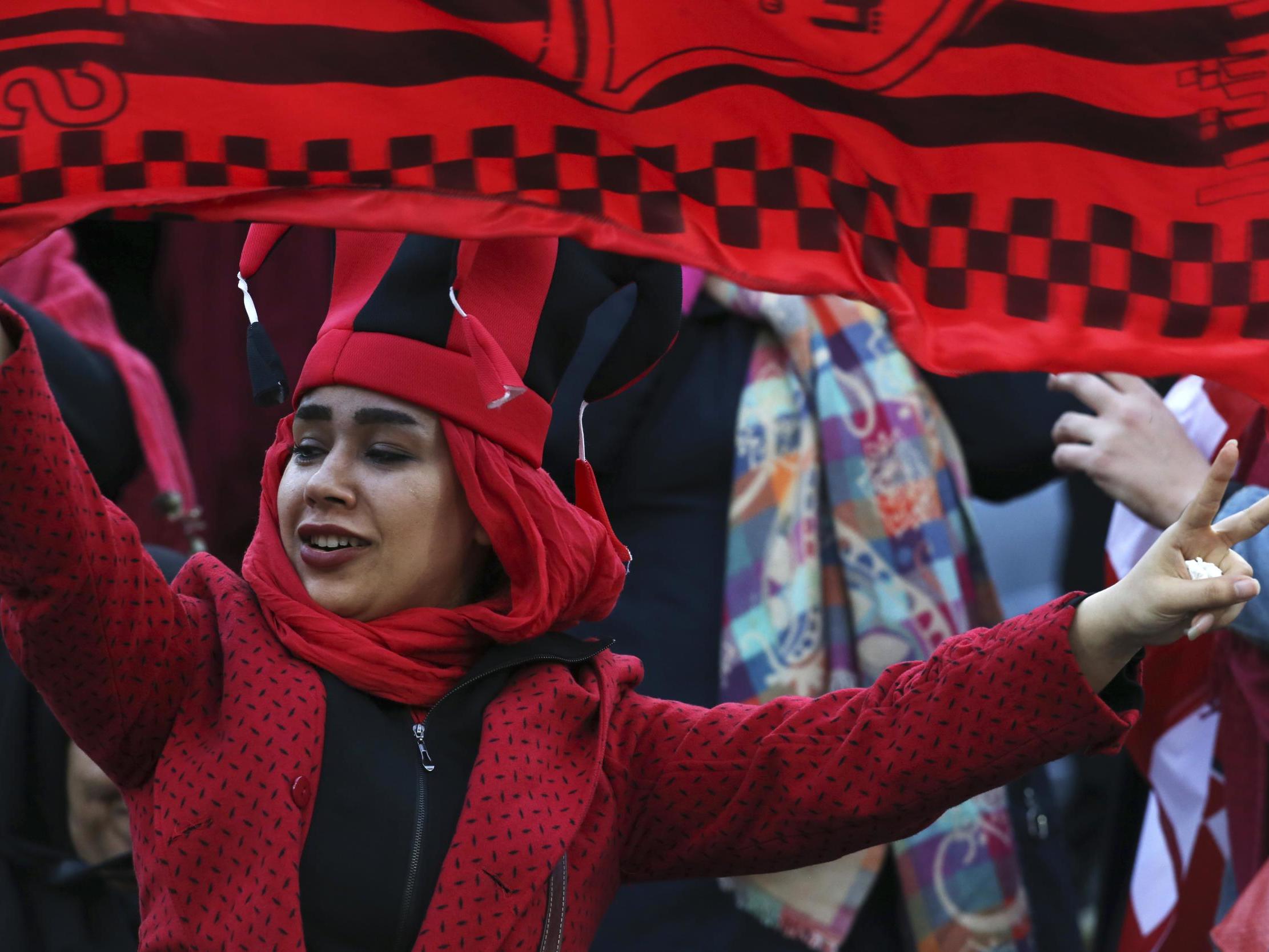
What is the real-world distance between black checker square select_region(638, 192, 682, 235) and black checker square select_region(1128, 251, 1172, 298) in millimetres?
576

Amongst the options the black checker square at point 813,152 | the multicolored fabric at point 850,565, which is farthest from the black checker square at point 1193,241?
the multicolored fabric at point 850,565

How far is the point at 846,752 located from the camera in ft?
7.14

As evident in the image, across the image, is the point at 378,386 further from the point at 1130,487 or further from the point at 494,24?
the point at 1130,487

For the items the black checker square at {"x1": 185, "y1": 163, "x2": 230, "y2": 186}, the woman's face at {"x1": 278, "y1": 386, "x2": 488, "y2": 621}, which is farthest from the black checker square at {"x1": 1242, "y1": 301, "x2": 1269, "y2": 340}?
the black checker square at {"x1": 185, "y1": 163, "x2": 230, "y2": 186}

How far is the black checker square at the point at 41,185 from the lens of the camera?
1879 millimetres

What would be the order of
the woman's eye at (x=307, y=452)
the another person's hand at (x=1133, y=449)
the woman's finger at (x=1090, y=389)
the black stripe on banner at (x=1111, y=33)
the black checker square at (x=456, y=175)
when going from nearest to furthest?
the black checker square at (x=456, y=175) → the black stripe on banner at (x=1111, y=33) → the woman's eye at (x=307, y=452) → the another person's hand at (x=1133, y=449) → the woman's finger at (x=1090, y=389)

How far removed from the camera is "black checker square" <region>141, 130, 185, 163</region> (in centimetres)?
194

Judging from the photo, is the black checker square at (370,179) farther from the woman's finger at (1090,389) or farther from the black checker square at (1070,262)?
the woman's finger at (1090,389)

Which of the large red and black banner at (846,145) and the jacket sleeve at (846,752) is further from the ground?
the large red and black banner at (846,145)

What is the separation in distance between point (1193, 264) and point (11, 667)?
1.97 m

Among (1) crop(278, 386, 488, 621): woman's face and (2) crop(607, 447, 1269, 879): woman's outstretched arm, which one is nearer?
(2) crop(607, 447, 1269, 879): woman's outstretched arm

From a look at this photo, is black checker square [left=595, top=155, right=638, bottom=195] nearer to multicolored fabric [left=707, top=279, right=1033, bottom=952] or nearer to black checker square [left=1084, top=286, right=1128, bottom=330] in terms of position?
black checker square [left=1084, top=286, right=1128, bottom=330]

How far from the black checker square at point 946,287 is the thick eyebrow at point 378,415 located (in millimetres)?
685

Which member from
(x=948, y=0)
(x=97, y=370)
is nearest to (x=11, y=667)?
(x=97, y=370)
